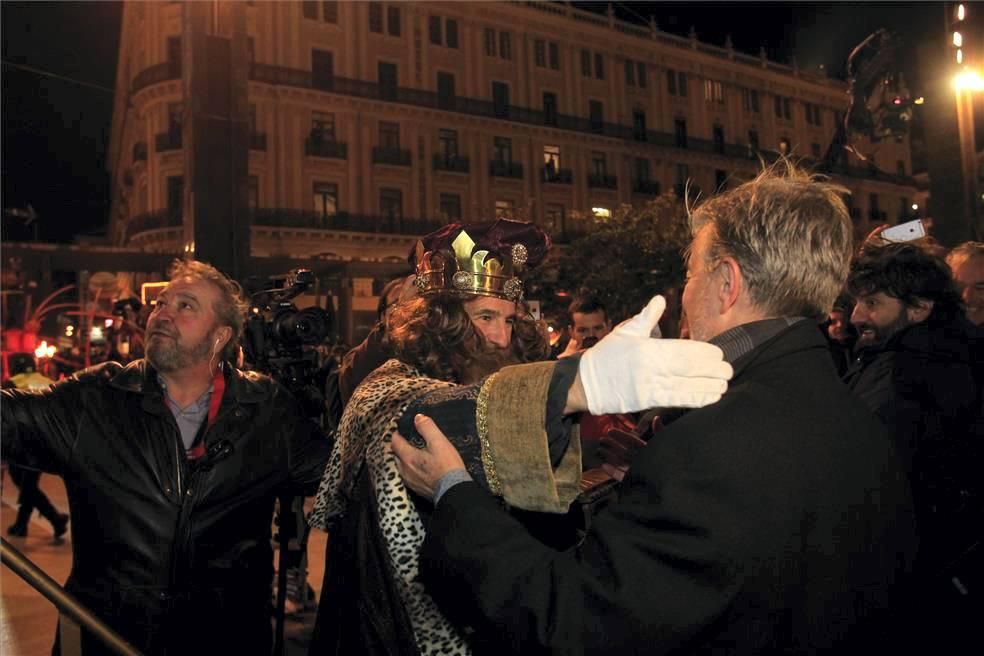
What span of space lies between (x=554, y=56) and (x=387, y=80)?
8.83m

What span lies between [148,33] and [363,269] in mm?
15405

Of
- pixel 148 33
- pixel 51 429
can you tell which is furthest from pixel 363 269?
pixel 51 429

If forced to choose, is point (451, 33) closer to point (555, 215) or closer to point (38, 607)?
point (555, 215)

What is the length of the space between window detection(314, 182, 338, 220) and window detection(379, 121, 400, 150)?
3.13 m

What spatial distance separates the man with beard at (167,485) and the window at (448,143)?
111ft

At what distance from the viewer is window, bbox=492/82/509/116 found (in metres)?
36.9

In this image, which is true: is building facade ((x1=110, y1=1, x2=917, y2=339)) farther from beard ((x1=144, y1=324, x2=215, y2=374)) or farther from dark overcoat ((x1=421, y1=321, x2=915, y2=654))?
dark overcoat ((x1=421, y1=321, x2=915, y2=654))

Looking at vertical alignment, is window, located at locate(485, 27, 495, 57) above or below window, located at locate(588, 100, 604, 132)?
above

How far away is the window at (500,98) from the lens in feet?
121

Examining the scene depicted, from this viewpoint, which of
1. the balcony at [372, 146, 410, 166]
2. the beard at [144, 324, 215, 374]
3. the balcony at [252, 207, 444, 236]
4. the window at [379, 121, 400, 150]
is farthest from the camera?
the window at [379, 121, 400, 150]

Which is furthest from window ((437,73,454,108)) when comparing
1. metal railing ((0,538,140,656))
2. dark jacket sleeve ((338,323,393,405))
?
metal railing ((0,538,140,656))

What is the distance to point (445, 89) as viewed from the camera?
118 ft

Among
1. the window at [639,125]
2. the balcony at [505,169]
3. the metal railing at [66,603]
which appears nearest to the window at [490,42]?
the balcony at [505,169]

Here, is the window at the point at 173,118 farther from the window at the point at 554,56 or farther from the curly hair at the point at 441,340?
the curly hair at the point at 441,340
